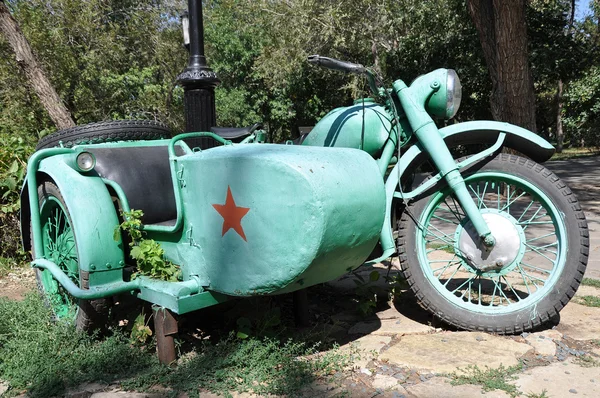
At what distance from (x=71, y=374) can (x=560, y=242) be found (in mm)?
2664

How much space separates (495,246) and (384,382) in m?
1.04

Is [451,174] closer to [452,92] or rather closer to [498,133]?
[498,133]

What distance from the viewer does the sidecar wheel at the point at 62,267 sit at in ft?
9.30

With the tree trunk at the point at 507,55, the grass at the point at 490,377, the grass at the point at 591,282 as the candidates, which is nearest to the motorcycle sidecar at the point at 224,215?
the grass at the point at 490,377

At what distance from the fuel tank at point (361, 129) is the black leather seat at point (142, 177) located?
3.34ft

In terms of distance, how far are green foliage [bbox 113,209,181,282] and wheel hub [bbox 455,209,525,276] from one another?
1.63 metres

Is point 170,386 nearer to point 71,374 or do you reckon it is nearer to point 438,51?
point 71,374

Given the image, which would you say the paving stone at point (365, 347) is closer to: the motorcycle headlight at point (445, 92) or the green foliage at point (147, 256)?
the green foliage at point (147, 256)

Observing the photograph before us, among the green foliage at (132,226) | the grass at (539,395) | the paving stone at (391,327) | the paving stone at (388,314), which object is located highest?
the green foliage at (132,226)

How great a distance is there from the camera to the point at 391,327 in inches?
122

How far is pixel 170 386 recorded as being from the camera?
2.38 meters

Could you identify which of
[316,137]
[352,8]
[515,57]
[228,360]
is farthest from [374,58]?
[228,360]

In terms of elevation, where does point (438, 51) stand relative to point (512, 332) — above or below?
above

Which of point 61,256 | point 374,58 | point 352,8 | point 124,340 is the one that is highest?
point 352,8
